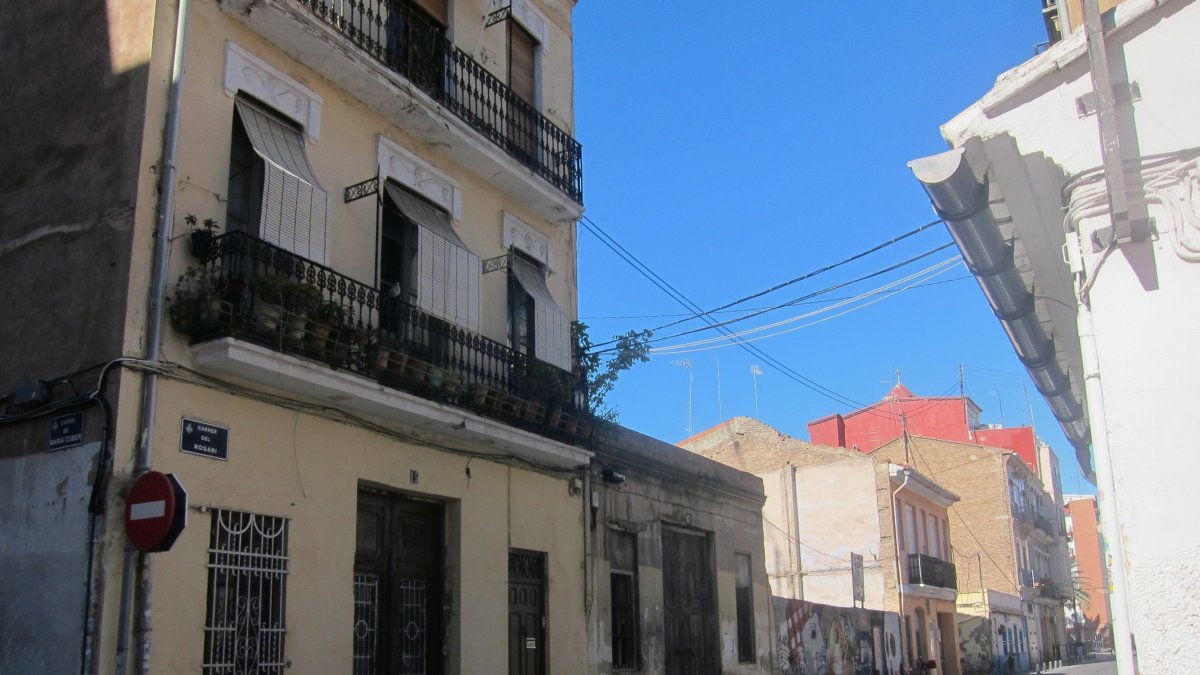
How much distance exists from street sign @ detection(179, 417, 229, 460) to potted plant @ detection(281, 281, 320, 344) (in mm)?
942

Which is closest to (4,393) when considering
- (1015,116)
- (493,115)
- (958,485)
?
(493,115)

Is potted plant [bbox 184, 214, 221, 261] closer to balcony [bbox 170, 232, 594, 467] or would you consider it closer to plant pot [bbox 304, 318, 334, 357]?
balcony [bbox 170, 232, 594, 467]

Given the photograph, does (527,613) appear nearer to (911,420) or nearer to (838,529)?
(838,529)

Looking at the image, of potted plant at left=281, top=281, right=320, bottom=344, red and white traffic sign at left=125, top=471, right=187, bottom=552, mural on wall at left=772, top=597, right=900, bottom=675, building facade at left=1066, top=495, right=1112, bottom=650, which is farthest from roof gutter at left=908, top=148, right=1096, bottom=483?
building facade at left=1066, top=495, right=1112, bottom=650

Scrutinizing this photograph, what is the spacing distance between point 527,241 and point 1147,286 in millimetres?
9300

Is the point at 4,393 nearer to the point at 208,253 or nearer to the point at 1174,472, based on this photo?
the point at 208,253

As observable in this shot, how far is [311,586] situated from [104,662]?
203 centimetres

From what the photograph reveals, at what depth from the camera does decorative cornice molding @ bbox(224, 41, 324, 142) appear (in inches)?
369

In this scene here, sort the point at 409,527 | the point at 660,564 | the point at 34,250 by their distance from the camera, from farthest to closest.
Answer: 1. the point at 660,564
2. the point at 409,527
3. the point at 34,250

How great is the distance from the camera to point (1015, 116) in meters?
5.42

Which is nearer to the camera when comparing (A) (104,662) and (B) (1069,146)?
(B) (1069,146)

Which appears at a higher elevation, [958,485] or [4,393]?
[958,485]

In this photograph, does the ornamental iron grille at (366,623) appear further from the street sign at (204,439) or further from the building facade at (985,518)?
the building facade at (985,518)

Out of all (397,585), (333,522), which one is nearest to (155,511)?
(333,522)
